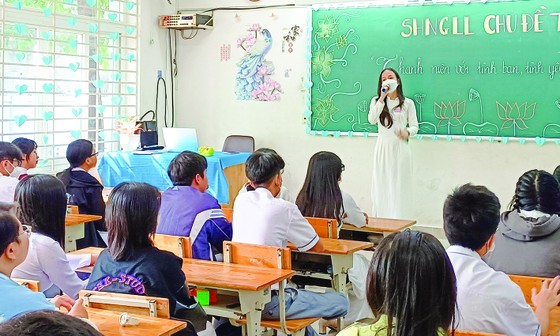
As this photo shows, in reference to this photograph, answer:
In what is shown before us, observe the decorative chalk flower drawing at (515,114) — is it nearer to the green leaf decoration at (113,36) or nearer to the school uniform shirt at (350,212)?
the school uniform shirt at (350,212)

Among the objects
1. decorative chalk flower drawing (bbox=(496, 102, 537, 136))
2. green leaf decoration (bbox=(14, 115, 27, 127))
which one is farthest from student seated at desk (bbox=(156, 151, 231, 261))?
decorative chalk flower drawing (bbox=(496, 102, 537, 136))

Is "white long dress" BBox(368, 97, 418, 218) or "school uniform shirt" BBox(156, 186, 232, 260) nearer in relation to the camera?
"school uniform shirt" BBox(156, 186, 232, 260)

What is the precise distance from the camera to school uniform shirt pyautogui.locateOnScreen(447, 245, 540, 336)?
7.02 ft

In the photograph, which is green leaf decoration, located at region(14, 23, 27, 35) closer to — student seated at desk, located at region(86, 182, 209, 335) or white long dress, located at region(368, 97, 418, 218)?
white long dress, located at region(368, 97, 418, 218)

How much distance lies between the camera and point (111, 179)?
7219 mm

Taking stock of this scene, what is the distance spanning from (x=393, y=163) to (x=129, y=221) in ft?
14.4

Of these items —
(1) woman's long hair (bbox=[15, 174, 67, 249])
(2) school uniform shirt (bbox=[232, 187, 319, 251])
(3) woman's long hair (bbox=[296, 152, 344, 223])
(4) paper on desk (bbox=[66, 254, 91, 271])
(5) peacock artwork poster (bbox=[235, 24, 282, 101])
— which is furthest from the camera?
(5) peacock artwork poster (bbox=[235, 24, 282, 101])

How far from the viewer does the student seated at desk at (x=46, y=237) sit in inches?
114

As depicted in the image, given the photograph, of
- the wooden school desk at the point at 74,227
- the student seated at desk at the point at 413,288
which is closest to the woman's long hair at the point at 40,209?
the wooden school desk at the point at 74,227

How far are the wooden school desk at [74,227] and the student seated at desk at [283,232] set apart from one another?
3.67 ft

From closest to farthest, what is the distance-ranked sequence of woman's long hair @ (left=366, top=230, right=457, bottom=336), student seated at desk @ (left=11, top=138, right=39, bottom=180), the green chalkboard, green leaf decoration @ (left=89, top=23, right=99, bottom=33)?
woman's long hair @ (left=366, top=230, right=457, bottom=336), student seated at desk @ (left=11, top=138, right=39, bottom=180), the green chalkboard, green leaf decoration @ (left=89, top=23, right=99, bottom=33)

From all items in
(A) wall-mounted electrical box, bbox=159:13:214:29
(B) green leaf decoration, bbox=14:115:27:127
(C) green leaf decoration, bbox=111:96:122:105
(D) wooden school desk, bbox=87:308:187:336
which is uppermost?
(A) wall-mounted electrical box, bbox=159:13:214:29

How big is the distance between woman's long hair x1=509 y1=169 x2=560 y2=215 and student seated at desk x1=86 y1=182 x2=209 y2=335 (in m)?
1.53

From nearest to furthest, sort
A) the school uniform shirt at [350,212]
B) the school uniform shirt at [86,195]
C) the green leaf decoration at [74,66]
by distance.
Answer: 1. the school uniform shirt at [350,212]
2. the school uniform shirt at [86,195]
3. the green leaf decoration at [74,66]
